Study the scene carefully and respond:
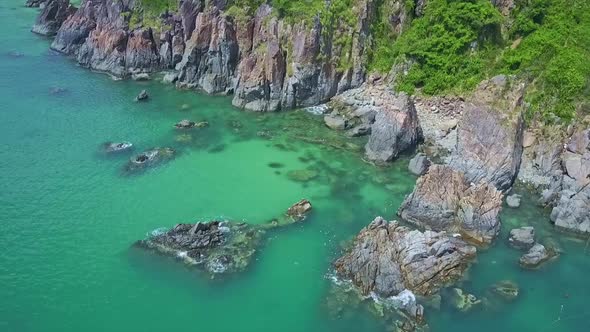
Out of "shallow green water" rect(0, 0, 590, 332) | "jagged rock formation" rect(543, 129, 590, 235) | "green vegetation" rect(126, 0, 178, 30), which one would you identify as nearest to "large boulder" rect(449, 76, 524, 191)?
"shallow green water" rect(0, 0, 590, 332)

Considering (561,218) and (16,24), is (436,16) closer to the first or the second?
(561,218)

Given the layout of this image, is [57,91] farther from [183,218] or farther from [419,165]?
[419,165]

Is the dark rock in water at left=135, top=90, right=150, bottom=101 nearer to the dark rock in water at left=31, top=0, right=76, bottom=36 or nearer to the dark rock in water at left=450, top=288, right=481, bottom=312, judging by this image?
the dark rock in water at left=31, top=0, right=76, bottom=36

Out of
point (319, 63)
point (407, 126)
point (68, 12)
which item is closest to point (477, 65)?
point (407, 126)

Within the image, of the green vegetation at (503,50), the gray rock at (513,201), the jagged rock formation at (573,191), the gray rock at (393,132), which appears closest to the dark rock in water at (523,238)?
the jagged rock formation at (573,191)

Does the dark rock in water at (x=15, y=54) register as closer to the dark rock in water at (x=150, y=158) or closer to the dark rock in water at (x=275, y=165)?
the dark rock in water at (x=150, y=158)

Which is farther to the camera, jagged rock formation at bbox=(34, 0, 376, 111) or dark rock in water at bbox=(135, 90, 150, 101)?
dark rock in water at bbox=(135, 90, 150, 101)

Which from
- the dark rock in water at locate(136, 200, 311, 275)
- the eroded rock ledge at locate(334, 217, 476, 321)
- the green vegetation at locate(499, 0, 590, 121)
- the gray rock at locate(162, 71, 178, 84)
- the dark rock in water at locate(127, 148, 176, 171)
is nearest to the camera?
the eroded rock ledge at locate(334, 217, 476, 321)
